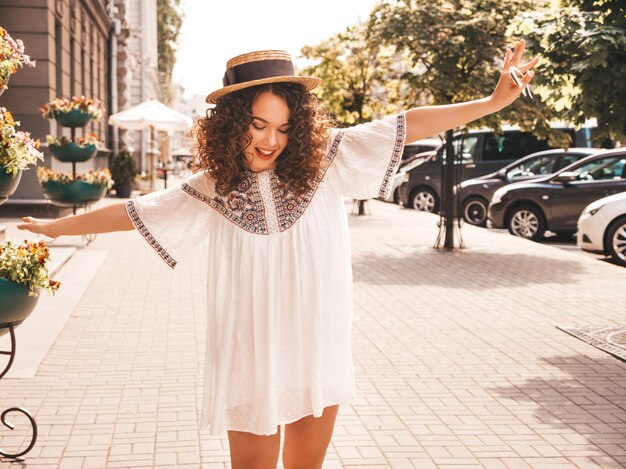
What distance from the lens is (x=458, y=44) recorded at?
11.9m

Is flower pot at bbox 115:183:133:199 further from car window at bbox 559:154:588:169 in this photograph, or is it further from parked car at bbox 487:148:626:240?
car window at bbox 559:154:588:169

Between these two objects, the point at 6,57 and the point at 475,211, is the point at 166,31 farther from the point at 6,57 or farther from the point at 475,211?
the point at 6,57

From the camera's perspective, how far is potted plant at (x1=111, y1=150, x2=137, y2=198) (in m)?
25.4

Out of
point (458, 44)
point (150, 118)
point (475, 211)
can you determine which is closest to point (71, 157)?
point (458, 44)

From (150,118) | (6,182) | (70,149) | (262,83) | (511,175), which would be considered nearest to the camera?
(262,83)

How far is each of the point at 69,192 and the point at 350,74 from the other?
28.6ft

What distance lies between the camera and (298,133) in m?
2.82

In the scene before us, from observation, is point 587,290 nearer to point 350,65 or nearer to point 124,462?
point 124,462

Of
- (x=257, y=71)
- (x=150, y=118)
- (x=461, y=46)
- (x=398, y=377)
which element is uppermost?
(x=461, y=46)

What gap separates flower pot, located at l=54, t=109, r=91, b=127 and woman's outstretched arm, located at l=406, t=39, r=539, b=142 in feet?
34.0

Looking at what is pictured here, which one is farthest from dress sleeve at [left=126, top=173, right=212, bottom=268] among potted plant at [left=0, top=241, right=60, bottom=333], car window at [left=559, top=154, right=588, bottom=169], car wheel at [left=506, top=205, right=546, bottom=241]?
car window at [left=559, top=154, right=588, bottom=169]

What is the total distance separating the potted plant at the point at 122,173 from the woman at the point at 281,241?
2312cm

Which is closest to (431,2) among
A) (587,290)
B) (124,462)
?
(587,290)

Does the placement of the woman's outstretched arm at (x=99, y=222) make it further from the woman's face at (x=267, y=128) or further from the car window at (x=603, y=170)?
the car window at (x=603, y=170)
